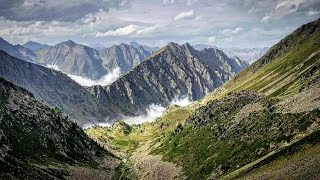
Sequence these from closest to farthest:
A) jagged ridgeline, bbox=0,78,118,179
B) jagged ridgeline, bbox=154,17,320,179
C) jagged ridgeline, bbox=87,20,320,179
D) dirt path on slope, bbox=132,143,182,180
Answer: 1. jagged ridgeline, bbox=87,20,320,179
2. jagged ridgeline, bbox=154,17,320,179
3. jagged ridgeline, bbox=0,78,118,179
4. dirt path on slope, bbox=132,143,182,180

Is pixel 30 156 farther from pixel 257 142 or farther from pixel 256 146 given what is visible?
pixel 256 146

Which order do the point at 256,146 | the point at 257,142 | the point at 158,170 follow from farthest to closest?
the point at 158,170, the point at 257,142, the point at 256,146

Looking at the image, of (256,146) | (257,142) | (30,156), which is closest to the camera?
(256,146)

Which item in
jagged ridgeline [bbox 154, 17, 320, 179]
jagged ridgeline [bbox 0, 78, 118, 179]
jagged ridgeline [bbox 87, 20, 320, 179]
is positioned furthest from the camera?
jagged ridgeline [bbox 0, 78, 118, 179]

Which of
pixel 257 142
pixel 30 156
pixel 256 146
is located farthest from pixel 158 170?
pixel 30 156

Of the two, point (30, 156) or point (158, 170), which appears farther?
point (30, 156)

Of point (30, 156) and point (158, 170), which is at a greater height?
point (30, 156)

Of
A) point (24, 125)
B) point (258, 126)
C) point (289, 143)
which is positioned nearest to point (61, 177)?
point (24, 125)

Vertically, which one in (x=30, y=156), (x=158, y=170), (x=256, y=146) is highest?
(x=256, y=146)

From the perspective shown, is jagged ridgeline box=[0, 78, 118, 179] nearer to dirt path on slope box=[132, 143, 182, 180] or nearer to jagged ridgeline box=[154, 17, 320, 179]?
dirt path on slope box=[132, 143, 182, 180]

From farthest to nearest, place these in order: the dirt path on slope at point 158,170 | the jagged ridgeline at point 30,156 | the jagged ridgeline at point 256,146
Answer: the dirt path on slope at point 158,170
the jagged ridgeline at point 30,156
the jagged ridgeline at point 256,146

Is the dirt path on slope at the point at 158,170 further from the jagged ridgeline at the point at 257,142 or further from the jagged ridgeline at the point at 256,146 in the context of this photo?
the jagged ridgeline at the point at 257,142

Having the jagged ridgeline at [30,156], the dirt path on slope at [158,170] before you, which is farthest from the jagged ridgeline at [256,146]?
the jagged ridgeline at [30,156]

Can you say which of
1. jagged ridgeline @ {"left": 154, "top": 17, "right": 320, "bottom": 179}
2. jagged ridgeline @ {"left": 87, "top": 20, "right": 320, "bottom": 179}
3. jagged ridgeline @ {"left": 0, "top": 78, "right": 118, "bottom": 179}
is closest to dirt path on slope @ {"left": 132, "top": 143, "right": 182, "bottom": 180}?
jagged ridgeline @ {"left": 87, "top": 20, "right": 320, "bottom": 179}
